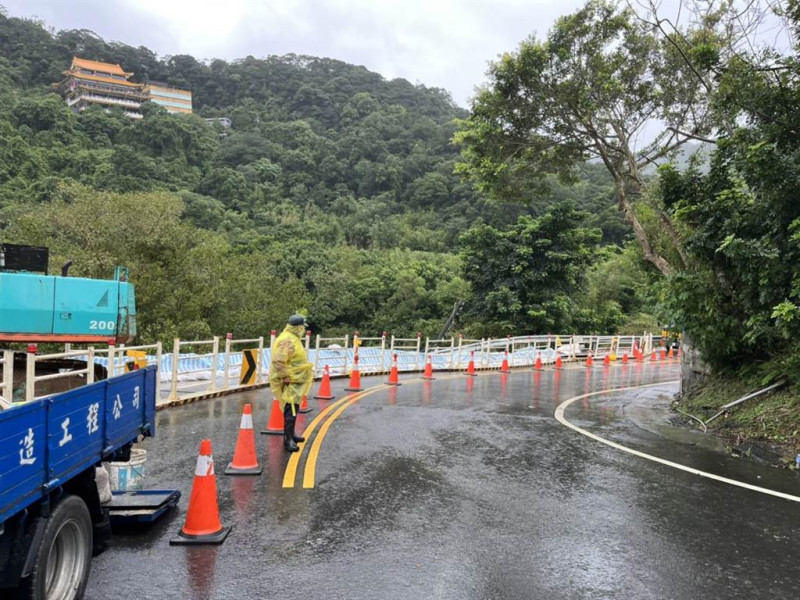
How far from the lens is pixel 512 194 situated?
841 inches

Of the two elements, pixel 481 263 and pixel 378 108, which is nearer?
pixel 481 263

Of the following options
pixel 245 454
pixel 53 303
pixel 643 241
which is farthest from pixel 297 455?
pixel 643 241

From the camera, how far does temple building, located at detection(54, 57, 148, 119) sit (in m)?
116

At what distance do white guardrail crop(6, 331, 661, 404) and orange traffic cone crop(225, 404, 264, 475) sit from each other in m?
2.00

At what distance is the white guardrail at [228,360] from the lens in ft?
24.2

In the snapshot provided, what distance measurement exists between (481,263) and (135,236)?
21.0 m

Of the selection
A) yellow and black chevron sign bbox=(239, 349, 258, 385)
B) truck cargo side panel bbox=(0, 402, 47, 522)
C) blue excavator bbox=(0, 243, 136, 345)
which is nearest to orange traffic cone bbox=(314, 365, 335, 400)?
yellow and black chevron sign bbox=(239, 349, 258, 385)

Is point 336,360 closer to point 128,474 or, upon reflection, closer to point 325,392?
point 325,392

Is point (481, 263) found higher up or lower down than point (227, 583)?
higher up

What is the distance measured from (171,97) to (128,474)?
148 m

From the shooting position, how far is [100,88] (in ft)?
397

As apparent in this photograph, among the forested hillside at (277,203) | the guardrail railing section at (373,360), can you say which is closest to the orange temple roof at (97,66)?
the forested hillside at (277,203)

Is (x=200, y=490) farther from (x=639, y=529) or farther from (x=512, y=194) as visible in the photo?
(x=512, y=194)

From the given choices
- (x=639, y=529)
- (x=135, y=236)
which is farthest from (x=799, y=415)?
(x=135, y=236)
